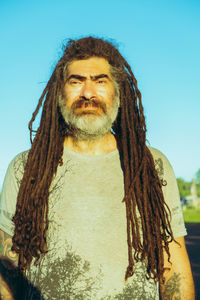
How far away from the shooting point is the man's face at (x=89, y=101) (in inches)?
114

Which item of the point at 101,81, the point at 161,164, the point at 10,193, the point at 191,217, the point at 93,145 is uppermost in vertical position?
the point at 101,81

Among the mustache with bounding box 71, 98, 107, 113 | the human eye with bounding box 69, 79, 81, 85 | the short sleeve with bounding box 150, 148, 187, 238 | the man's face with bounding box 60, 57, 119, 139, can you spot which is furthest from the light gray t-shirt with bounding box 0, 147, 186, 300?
the human eye with bounding box 69, 79, 81, 85

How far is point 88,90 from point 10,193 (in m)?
1.06

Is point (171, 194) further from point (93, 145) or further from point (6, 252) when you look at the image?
point (6, 252)

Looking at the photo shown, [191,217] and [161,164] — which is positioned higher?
[161,164]

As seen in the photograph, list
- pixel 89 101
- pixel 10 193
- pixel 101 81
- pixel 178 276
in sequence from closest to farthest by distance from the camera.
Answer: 1. pixel 178 276
2. pixel 10 193
3. pixel 89 101
4. pixel 101 81

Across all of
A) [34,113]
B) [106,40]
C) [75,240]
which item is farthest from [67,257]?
[106,40]

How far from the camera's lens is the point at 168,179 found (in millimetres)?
2764

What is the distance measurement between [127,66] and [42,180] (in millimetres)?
1453

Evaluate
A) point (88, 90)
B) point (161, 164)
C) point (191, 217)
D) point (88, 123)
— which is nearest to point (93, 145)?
point (88, 123)

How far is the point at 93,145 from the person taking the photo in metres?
3.01

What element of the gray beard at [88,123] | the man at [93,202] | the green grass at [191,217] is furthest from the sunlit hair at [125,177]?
the green grass at [191,217]

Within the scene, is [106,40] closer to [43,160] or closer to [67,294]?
[43,160]

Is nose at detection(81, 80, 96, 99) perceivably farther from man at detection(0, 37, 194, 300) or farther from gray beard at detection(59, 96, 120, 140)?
gray beard at detection(59, 96, 120, 140)
